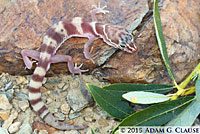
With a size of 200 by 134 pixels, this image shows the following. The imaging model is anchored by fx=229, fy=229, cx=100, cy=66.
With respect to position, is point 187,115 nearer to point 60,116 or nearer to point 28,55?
point 60,116

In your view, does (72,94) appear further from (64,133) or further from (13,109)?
(13,109)

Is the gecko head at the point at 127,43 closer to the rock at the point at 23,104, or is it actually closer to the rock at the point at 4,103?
the rock at the point at 23,104

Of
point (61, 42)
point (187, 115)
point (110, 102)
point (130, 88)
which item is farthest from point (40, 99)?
point (187, 115)

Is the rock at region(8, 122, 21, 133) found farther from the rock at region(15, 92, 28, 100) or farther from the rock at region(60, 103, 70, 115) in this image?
the rock at region(60, 103, 70, 115)

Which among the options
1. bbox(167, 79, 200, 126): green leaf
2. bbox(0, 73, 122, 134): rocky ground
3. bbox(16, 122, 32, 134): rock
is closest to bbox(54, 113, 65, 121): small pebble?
bbox(0, 73, 122, 134): rocky ground

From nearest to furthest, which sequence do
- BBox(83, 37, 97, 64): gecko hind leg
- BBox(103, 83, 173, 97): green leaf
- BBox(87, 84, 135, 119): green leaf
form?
BBox(87, 84, 135, 119): green leaf < BBox(103, 83, 173, 97): green leaf < BBox(83, 37, 97, 64): gecko hind leg
